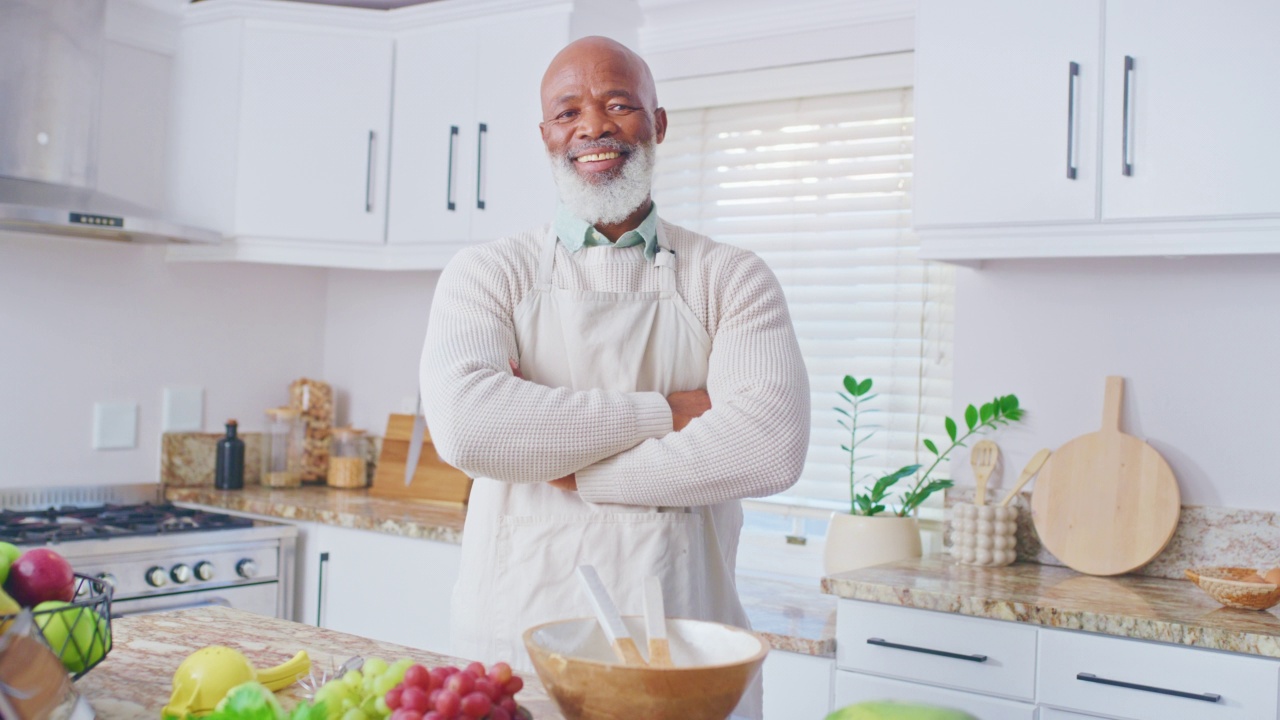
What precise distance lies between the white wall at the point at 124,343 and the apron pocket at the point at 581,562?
7.08 ft

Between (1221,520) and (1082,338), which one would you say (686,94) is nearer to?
(1082,338)

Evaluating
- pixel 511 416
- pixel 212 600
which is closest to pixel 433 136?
pixel 212 600

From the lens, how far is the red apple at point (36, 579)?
1.07 metres

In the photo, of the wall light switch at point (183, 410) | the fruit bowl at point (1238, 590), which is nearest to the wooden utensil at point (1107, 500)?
the fruit bowl at point (1238, 590)

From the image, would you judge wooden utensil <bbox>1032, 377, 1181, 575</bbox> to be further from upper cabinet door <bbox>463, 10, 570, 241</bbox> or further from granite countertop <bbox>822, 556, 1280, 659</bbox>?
upper cabinet door <bbox>463, 10, 570, 241</bbox>

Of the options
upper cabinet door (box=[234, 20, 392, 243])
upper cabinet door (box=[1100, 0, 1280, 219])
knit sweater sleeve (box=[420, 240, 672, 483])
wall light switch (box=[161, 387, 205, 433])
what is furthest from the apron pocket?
wall light switch (box=[161, 387, 205, 433])

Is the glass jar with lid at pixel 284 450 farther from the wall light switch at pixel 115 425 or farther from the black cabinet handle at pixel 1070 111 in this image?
the black cabinet handle at pixel 1070 111

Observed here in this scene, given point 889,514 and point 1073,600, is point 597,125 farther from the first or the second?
point 889,514

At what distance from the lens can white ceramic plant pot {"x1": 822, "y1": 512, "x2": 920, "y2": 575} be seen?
2.71 metres

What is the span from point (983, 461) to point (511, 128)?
161cm

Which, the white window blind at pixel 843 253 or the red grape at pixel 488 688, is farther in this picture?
the white window blind at pixel 843 253

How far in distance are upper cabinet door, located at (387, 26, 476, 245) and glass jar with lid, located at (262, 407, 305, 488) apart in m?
0.76

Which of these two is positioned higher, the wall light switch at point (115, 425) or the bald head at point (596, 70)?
the bald head at point (596, 70)

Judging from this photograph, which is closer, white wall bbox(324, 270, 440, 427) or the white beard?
the white beard
